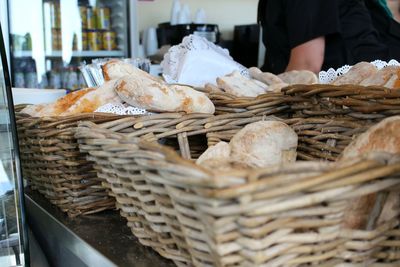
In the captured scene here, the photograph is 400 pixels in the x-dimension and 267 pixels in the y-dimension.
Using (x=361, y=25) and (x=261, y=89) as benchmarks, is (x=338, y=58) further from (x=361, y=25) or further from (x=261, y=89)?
(x=261, y=89)

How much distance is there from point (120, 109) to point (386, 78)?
43 centimetres

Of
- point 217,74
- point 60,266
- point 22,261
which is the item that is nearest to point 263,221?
point 22,261

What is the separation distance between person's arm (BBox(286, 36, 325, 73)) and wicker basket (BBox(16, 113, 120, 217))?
1067 mm

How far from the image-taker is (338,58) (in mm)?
1660

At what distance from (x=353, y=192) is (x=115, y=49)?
2.57 metres

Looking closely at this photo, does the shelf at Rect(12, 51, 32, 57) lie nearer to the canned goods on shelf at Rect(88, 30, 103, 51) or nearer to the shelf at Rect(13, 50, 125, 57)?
the shelf at Rect(13, 50, 125, 57)

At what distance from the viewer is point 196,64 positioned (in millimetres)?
1056

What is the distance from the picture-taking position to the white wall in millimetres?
3035

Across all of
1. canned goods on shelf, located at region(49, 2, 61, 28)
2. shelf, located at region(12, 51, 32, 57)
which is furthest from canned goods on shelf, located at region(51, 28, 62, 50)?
shelf, located at region(12, 51, 32, 57)

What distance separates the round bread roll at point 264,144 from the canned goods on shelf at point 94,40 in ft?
7.66

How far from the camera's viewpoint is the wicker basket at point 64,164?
2.19ft

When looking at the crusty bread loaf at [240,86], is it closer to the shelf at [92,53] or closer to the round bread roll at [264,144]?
the round bread roll at [264,144]

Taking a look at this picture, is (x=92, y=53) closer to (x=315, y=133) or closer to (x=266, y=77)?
(x=266, y=77)

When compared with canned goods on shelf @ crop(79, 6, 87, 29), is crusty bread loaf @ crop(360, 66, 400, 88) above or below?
below
